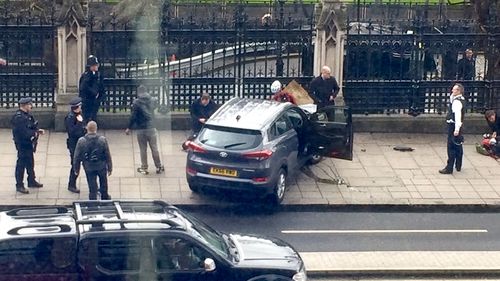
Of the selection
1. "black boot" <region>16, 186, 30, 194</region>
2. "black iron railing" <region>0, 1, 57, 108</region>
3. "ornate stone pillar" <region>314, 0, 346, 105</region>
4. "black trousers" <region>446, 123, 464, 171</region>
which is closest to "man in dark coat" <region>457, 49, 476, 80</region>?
"ornate stone pillar" <region>314, 0, 346, 105</region>

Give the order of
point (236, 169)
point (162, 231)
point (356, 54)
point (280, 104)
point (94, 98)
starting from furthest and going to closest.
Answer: point (356, 54)
point (94, 98)
point (280, 104)
point (236, 169)
point (162, 231)

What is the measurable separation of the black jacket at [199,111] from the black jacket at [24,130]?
368 centimetres

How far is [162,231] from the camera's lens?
12328 mm

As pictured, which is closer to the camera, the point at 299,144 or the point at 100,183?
the point at 100,183

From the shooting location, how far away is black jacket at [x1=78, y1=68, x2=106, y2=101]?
21.3m

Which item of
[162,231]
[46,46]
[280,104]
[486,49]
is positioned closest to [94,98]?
[46,46]

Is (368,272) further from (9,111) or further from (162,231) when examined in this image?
(9,111)

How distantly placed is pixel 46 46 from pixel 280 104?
234 inches

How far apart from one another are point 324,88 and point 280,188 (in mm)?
4217

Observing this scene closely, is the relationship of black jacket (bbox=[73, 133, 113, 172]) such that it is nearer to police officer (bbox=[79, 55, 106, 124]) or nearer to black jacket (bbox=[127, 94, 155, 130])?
black jacket (bbox=[127, 94, 155, 130])

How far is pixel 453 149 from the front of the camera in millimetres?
20125

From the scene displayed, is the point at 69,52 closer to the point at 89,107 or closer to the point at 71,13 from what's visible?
the point at 71,13

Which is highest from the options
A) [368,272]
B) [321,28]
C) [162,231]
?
[321,28]

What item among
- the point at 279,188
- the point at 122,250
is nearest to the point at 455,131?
the point at 279,188
